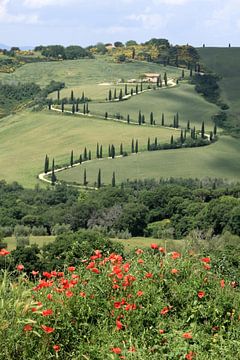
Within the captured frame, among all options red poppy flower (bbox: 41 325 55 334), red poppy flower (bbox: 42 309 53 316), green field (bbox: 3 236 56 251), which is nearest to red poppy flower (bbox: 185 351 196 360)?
red poppy flower (bbox: 41 325 55 334)

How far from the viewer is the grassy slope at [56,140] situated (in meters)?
165

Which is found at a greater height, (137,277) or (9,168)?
(137,277)

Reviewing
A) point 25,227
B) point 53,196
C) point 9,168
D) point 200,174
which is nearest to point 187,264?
point 25,227

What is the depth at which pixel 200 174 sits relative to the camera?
148000 millimetres

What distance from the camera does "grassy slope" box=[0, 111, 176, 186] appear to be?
541ft

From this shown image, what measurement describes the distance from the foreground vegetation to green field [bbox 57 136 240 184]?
127 meters

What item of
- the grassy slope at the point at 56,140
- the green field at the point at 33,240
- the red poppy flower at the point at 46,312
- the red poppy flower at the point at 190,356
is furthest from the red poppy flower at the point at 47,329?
the grassy slope at the point at 56,140

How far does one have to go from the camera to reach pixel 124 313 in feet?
49.1

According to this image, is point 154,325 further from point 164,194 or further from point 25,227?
point 164,194

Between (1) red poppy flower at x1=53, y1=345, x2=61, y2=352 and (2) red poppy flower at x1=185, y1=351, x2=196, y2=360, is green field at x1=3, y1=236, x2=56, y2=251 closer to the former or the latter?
(1) red poppy flower at x1=53, y1=345, x2=61, y2=352

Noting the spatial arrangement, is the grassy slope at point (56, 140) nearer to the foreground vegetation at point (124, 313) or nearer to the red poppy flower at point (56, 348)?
the foreground vegetation at point (124, 313)

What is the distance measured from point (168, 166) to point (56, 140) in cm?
4244

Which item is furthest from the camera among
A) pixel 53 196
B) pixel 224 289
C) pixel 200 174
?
pixel 200 174

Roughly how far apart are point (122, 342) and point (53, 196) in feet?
384
